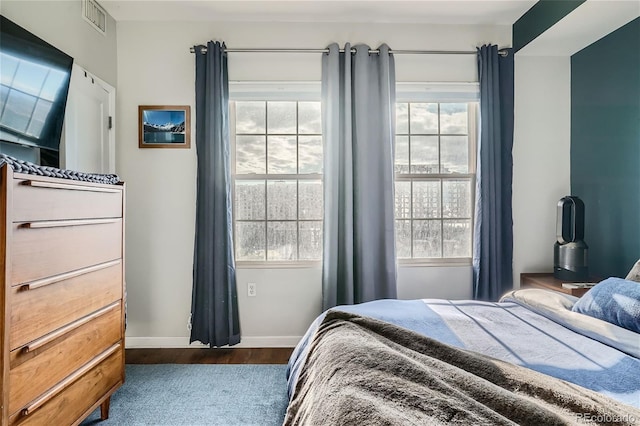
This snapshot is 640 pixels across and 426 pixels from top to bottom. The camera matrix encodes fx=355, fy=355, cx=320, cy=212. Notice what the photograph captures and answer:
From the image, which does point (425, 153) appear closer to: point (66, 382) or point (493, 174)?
point (493, 174)

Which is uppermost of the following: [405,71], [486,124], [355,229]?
[405,71]

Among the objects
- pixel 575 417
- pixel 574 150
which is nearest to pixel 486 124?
pixel 574 150

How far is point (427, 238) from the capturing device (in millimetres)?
3025

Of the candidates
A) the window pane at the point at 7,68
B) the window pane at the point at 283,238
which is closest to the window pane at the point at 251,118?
the window pane at the point at 283,238

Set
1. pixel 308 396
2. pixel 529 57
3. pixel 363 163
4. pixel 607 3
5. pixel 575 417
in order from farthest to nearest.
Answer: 1. pixel 529 57
2. pixel 363 163
3. pixel 607 3
4. pixel 308 396
5. pixel 575 417

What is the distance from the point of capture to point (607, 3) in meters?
2.22

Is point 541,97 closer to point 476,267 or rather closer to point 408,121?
point 408,121

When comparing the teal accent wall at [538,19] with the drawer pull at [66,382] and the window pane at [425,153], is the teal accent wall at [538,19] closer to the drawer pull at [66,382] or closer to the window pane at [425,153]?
the window pane at [425,153]

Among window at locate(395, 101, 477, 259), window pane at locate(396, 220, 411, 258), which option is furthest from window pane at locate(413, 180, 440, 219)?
window pane at locate(396, 220, 411, 258)

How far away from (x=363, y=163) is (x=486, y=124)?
104cm

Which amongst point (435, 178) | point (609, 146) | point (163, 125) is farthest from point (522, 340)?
point (163, 125)

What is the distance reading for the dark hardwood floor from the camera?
8.57 ft

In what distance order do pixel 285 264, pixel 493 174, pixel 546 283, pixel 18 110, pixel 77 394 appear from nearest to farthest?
1. pixel 77 394
2. pixel 18 110
3. pixel 546 283
4. pixel 493 174
5. pixel 285 264

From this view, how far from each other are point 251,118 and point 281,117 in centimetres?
25
